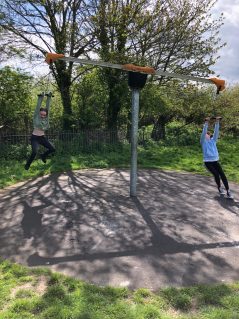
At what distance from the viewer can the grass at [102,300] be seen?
12.2ft

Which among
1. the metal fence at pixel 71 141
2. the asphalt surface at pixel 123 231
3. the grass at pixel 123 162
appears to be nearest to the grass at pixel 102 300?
the asphalt surface at pixel 123 231

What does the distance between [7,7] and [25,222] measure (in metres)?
11.0

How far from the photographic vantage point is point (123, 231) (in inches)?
248

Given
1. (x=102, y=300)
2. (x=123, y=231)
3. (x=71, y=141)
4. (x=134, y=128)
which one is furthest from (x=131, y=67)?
(x=71, y=141)

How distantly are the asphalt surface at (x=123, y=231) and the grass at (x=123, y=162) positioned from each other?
1.00 meters

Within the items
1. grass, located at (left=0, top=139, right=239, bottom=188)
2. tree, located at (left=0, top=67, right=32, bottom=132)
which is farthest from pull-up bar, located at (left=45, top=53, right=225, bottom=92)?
tree, located at (left=0, top=67, right=32, bottom=132)

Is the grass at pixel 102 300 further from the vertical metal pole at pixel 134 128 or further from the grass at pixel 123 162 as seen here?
the grass at pixel 123 162

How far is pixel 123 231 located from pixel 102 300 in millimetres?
2344

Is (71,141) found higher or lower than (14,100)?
lower

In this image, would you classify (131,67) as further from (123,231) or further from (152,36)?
→ (152,36)

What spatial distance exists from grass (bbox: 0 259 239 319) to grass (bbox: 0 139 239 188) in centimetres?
525

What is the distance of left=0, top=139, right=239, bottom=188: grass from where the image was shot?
10735 mm

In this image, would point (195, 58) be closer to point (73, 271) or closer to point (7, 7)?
point (7, 7)

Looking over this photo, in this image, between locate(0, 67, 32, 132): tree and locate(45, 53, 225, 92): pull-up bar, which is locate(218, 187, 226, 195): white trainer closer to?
locate(45, 53, 225, 92): pull-up bar
